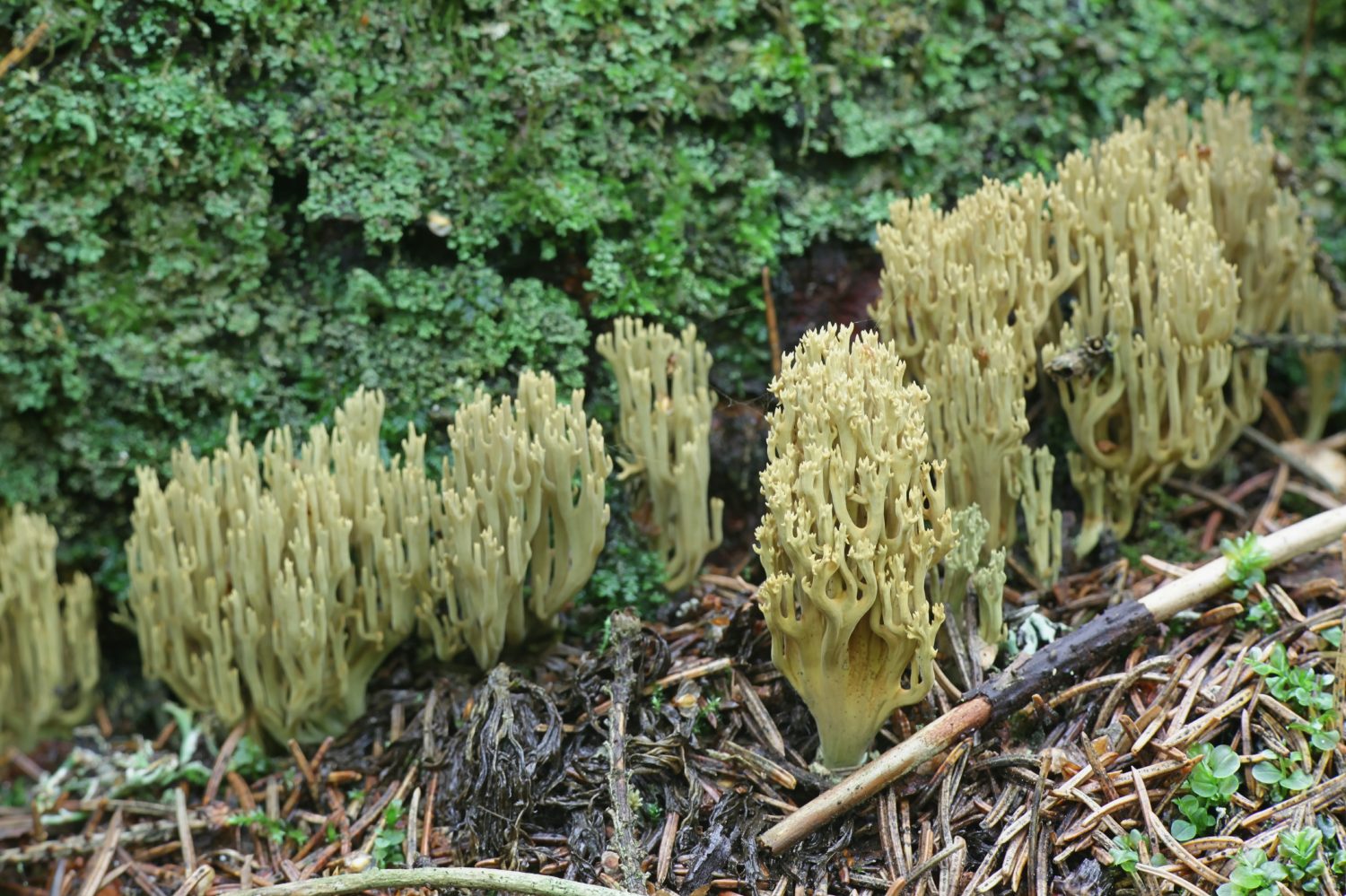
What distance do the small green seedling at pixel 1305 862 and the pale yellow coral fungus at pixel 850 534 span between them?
74cm

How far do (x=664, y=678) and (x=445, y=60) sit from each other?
1.94 metres

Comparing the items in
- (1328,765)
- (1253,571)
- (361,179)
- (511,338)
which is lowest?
(1328,765)

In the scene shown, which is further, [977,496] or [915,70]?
[915,70]

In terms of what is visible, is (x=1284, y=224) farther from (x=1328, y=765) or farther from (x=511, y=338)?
(x=511, y=338)

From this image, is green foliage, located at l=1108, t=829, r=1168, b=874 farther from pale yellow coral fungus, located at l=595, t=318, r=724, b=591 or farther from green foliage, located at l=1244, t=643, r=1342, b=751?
pale yellow coral fungus, located at l=595, t=318, r=724, b=591

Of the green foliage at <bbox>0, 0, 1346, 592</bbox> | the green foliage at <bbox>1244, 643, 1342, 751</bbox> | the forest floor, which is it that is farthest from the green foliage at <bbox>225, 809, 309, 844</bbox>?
the green foliage at <bbox>1244, 643, 1342, 751</bbox>

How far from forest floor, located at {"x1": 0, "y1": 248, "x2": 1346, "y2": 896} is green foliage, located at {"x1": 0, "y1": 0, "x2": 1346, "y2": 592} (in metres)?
0.87

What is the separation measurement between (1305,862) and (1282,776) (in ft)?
0.75

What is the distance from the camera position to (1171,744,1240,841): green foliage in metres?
2.23

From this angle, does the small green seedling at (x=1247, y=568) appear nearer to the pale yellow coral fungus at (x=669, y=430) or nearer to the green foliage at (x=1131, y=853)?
the green foliage at (x=1131, y=853)

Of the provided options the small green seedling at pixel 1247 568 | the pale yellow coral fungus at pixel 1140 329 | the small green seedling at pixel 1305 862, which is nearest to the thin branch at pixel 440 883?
the small green seedling at pixel 1305 862

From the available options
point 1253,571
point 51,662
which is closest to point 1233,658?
point 1253,571

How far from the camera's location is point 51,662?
332 cm

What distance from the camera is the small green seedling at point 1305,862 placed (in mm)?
2066
